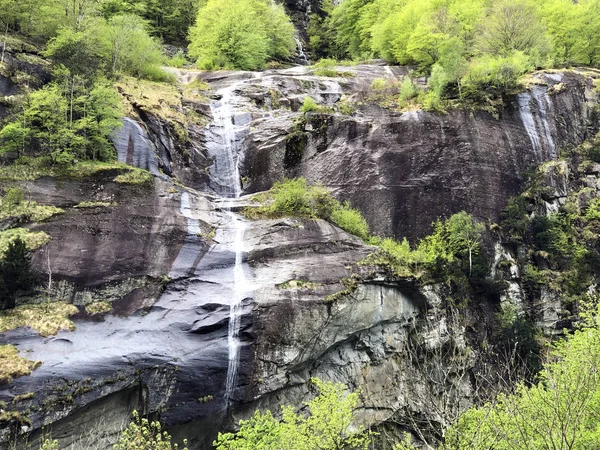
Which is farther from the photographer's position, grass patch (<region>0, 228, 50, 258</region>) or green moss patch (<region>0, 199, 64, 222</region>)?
green moss patch (<region>0, 199, 64, 222</region>)

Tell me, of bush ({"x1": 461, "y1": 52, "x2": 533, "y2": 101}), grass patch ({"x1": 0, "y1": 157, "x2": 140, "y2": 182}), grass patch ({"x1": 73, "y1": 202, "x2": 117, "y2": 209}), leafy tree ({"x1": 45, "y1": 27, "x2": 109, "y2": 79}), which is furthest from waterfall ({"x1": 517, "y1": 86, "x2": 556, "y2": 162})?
leafy tree ({"x1": 45, "y1": 27, "x2": 109, "y2": 79})

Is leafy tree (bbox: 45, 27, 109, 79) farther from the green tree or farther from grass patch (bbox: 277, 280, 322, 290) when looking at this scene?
the green tree

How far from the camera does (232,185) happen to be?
93.9 feet

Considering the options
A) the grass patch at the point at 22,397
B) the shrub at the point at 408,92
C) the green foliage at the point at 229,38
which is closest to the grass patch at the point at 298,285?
the grass patch at the point at 22,397

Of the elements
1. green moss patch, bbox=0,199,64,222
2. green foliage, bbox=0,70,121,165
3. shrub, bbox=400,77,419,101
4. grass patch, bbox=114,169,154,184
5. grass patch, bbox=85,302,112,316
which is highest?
shrub, bbox=400,77,419,101

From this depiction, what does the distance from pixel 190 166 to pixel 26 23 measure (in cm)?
1662

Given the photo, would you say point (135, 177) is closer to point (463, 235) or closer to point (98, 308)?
point (98, 308)

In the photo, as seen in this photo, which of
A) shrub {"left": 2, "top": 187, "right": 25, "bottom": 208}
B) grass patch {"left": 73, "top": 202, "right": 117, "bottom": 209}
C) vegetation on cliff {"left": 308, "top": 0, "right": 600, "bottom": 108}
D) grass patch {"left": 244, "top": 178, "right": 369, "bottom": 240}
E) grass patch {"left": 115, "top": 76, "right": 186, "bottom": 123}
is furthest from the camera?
vegetation on cliff {"left": 308, "top": 0, "right": 600, "bottom": 108}

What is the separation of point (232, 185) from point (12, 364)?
663 inches

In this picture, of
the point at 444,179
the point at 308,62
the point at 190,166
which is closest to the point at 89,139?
the point at 190,166

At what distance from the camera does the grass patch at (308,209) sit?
23859mm

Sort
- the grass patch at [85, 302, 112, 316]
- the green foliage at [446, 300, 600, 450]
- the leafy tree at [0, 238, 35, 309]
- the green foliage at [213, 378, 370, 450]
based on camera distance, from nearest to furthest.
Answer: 1. the green foliage at [446, 300, 600, 450]
2. the green foliage at [213, 378, 370, 450]
3. the leafy tree at [0, 238, 35, 309]
4. the grass patch at [85, 302, 112, 316]

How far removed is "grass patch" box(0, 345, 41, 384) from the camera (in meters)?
14.0

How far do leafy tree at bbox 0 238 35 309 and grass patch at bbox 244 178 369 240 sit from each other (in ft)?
36.1
